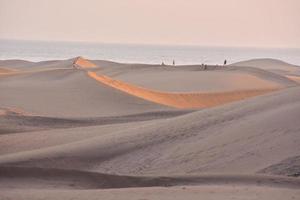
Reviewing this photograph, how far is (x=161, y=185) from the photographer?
5.96 meters

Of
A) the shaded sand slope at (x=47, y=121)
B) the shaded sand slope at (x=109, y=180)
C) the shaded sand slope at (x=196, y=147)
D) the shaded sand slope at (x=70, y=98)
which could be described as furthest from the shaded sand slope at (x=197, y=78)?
the shaded sand slope at (x=109, y=180)

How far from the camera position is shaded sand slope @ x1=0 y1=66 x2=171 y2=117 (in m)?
15.8

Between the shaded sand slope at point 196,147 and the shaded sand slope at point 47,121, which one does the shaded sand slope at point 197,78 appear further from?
the shaded sand slope at point 196,147

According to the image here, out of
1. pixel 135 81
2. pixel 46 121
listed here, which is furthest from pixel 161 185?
pixel 135 81

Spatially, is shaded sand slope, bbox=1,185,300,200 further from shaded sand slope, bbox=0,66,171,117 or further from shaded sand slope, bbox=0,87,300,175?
shaded sand slope, bbox=0,66,171,117

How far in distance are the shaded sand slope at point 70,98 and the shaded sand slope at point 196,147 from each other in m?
6.41

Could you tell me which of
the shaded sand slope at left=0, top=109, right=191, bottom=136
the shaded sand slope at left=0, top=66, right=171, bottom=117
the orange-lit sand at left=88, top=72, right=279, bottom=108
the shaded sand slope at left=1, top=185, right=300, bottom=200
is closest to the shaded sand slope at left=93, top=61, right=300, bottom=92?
the orange-lit sand at left=88, top=72, right=279, bottom=108

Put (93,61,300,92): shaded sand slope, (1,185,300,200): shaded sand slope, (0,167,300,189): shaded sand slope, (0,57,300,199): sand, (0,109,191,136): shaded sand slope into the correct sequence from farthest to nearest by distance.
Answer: (93,61,300,92): shaded sand slope
(0,109,191,136): shaded sand slope
(0,167,300,189): shaded sand slope
(0,57,300,199): sand
(1,185,300,200): shaded sand slope

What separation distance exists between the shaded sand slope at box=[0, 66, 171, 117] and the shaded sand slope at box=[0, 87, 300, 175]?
252 inches

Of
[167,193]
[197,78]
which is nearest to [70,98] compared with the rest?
[197,78]

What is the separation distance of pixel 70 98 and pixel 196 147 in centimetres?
1057

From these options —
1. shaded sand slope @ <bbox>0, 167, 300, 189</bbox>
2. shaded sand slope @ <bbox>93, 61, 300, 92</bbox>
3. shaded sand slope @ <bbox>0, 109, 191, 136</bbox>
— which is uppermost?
shaded sand slope @ <bbox>93, 61, 300, 92</bbox>

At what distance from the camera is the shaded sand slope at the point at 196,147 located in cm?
674

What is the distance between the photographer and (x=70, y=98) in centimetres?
1767
